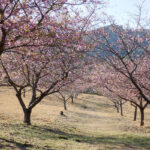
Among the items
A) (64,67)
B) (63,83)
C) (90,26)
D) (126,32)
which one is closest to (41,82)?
(63,83)

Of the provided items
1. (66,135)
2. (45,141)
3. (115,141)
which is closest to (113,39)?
(115,141)

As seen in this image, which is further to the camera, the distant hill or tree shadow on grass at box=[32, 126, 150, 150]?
the distant hill

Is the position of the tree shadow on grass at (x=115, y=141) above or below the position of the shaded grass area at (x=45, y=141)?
below

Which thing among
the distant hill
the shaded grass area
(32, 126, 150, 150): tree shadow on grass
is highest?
the distant hill

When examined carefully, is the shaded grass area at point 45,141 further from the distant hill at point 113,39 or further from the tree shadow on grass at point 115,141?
the distant hill at point 113,39

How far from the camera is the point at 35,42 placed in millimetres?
9555

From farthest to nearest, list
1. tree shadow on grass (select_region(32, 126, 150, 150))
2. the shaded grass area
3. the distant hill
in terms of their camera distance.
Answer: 1. the distant hill
2. tree shadow on grass (select_region(32, 126, 150, 150))
3. the shaded grass area

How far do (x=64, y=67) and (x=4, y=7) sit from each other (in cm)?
896

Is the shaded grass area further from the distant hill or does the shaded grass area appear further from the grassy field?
the distant hill

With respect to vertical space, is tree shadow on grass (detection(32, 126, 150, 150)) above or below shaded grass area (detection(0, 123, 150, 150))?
below

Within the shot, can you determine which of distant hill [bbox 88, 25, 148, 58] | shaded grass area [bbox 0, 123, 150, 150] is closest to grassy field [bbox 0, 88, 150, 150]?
shaded grass area [bbox 0, 123, 150, 150]

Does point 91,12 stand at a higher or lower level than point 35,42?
higher

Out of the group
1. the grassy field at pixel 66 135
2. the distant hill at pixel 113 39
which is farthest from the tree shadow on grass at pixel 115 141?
the distant hill at pixel 113 39

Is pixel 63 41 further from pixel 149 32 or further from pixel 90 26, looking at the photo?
pixel 149 32
